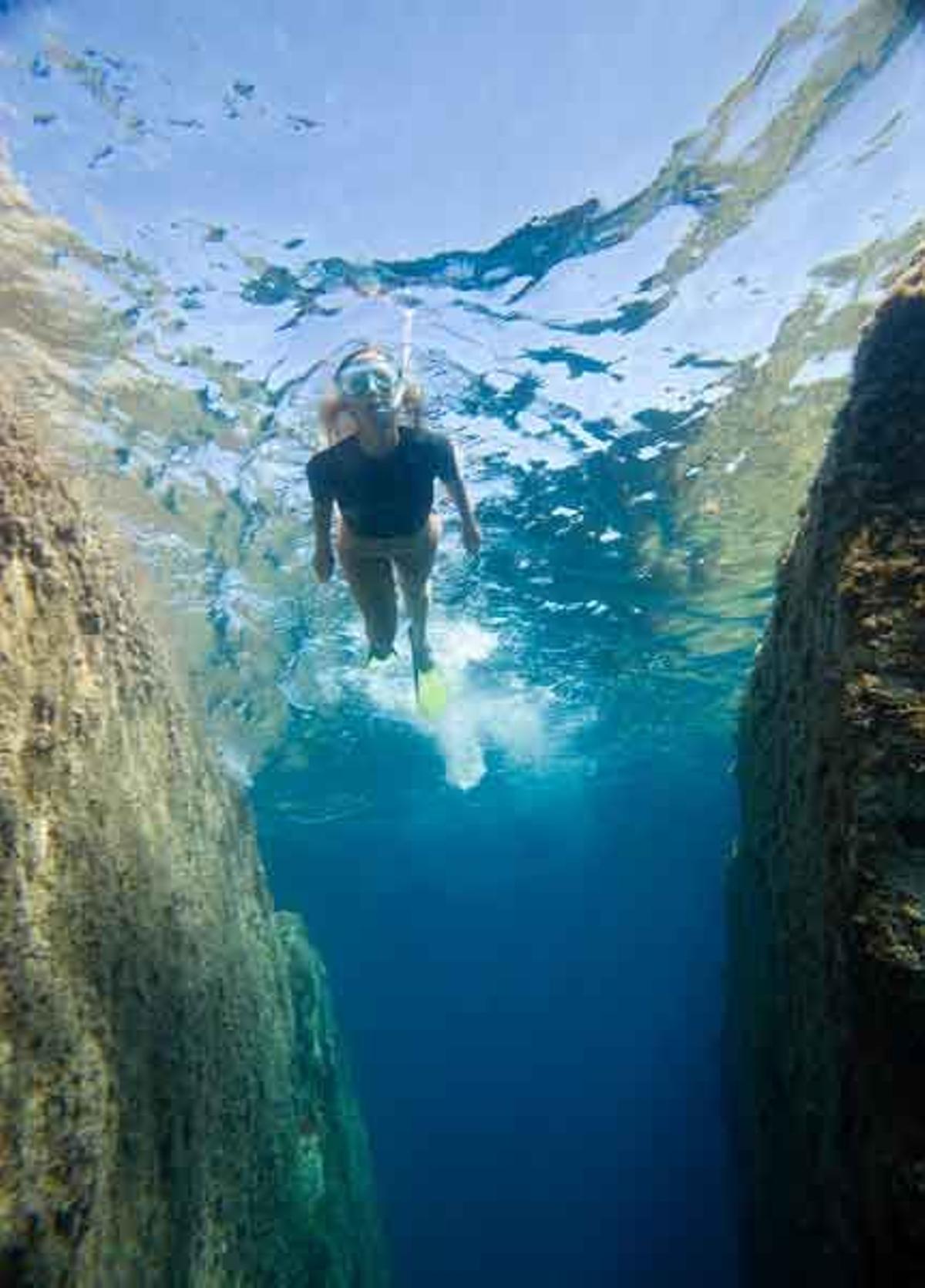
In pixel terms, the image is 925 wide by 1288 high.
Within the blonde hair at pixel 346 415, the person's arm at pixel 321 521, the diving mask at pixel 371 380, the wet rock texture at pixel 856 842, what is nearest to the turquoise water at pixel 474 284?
the blonde hair at pixel 346 415

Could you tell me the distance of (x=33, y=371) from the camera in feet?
30.9

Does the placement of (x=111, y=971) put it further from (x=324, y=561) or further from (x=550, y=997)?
(x=550, y=997)

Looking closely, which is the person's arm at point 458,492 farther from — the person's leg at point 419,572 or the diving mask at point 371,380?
the diving mask at point 371,380

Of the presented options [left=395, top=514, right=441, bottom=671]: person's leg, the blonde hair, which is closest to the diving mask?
the blonde hair

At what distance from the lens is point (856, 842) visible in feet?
11.1

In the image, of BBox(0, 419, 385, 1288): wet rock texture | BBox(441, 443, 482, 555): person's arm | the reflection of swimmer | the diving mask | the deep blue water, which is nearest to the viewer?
BBox(0, 419, 385, 1288): wet rock texture

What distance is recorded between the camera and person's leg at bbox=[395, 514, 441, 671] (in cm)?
764

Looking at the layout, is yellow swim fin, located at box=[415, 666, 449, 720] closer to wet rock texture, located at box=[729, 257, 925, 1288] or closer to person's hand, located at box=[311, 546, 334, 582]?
person's hand, located at box=[311, 546, 334, 582]

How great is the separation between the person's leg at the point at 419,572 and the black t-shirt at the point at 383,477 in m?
0.45

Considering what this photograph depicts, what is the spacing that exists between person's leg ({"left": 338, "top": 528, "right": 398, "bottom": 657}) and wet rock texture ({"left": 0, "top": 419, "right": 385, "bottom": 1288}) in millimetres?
2098

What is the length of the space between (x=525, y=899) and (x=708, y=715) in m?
58.5

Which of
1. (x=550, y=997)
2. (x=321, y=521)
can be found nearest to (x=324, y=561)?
(x=321, y=521)

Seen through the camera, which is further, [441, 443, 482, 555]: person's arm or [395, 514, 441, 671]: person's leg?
[395, 514, 441, 671]: person's leg

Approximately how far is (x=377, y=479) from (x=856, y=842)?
4924mm
